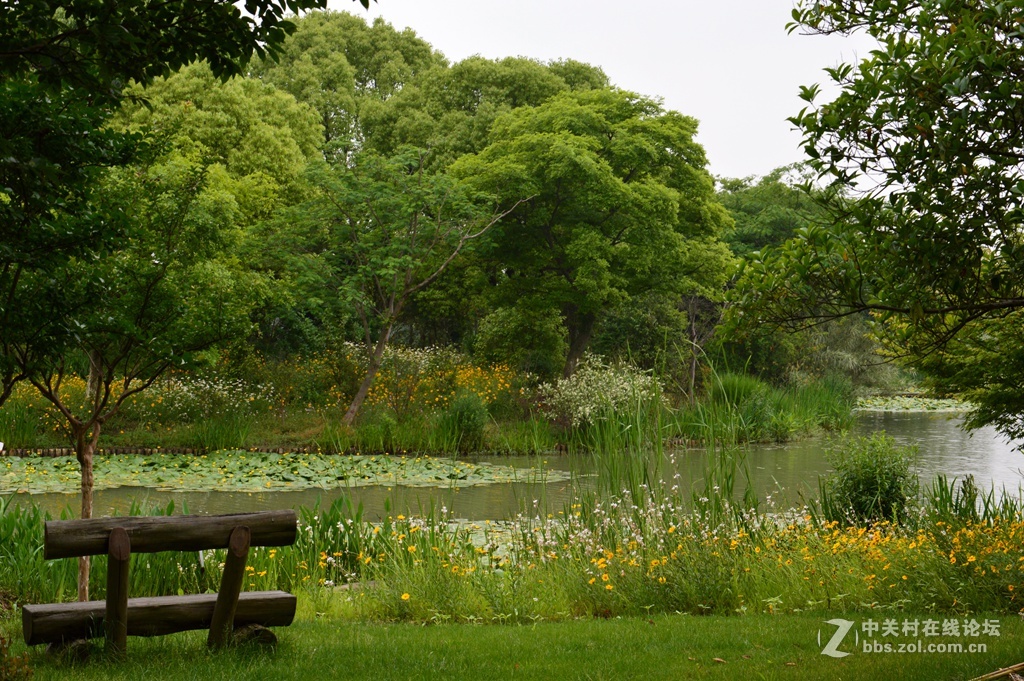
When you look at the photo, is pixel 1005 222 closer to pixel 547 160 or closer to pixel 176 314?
pixel 176 314

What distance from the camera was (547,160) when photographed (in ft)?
65.6

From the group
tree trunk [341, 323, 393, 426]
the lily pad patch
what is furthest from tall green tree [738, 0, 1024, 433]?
tree trunk [341, 323, 393, 426]

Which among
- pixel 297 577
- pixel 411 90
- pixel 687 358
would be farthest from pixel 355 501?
pixel 411 90

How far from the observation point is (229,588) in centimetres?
479

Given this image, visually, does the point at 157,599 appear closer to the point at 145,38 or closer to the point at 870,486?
the point at 145,38

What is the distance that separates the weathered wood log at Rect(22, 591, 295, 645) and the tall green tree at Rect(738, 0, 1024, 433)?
3.03 meters

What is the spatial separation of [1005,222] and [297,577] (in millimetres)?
5610

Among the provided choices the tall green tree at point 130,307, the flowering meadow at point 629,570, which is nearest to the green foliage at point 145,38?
the tall green tree at point 130,307

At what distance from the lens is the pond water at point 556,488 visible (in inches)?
423

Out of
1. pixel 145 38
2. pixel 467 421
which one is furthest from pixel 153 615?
pixel 467 421

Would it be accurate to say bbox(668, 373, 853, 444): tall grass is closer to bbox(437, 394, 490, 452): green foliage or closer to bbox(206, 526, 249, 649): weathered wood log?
bbox(437, 394, 490, 452): green foliage

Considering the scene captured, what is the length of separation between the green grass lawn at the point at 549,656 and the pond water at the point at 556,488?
229 cm

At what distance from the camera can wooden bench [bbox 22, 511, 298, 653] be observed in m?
4.48

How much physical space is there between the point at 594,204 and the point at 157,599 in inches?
630
